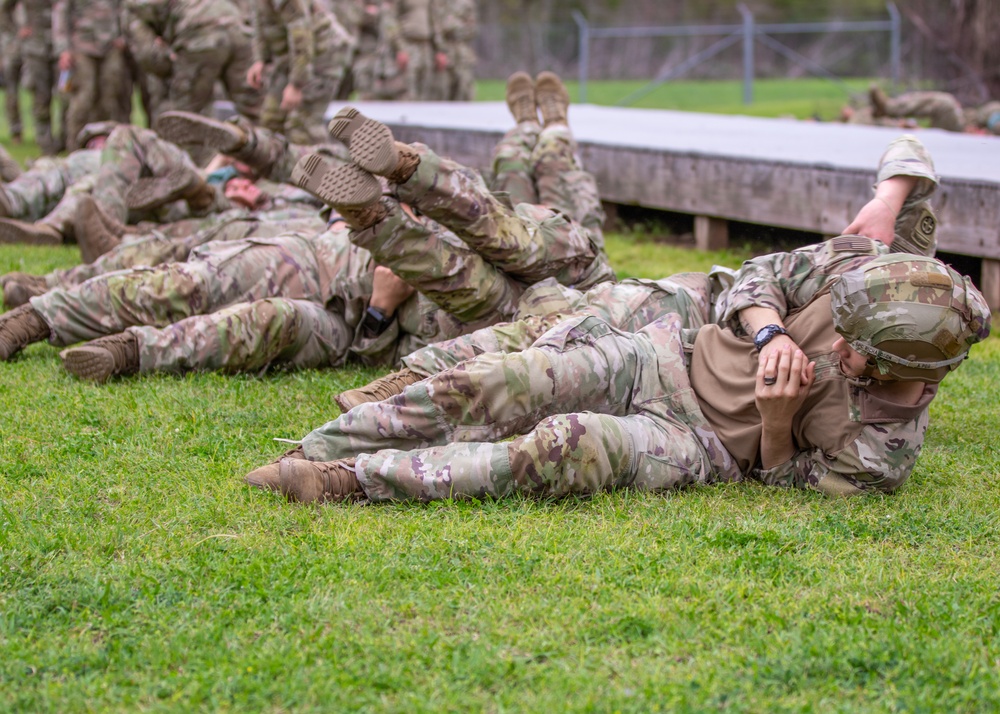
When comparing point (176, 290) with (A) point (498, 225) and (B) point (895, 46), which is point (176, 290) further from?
(B) point (895, 46)

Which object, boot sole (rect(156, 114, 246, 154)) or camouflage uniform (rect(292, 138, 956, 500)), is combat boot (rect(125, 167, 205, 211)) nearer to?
boot sole (rect(156, 114, 246, 154))

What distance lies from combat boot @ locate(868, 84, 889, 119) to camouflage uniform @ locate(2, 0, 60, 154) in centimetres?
1008

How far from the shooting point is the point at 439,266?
14.0 ft

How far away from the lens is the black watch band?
4.69 m

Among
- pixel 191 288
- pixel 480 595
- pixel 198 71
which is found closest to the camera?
pixel 480 595

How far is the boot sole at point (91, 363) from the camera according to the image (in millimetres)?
4410

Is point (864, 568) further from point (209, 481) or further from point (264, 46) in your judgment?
point (264, 46)

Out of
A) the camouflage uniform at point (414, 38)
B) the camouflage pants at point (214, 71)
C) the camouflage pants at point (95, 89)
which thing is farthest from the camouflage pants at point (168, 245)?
the camouflage uniform at point (414, 38)

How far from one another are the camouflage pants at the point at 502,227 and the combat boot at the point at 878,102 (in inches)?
394

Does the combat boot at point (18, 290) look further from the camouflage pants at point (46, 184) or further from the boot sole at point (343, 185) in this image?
the camouflage pants at point (46, 184)

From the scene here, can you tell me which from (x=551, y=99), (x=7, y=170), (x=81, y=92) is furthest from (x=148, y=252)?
(x=81, y=92)

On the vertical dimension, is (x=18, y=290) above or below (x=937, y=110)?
below

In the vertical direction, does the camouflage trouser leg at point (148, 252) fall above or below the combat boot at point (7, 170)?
below

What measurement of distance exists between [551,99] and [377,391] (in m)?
3.47
